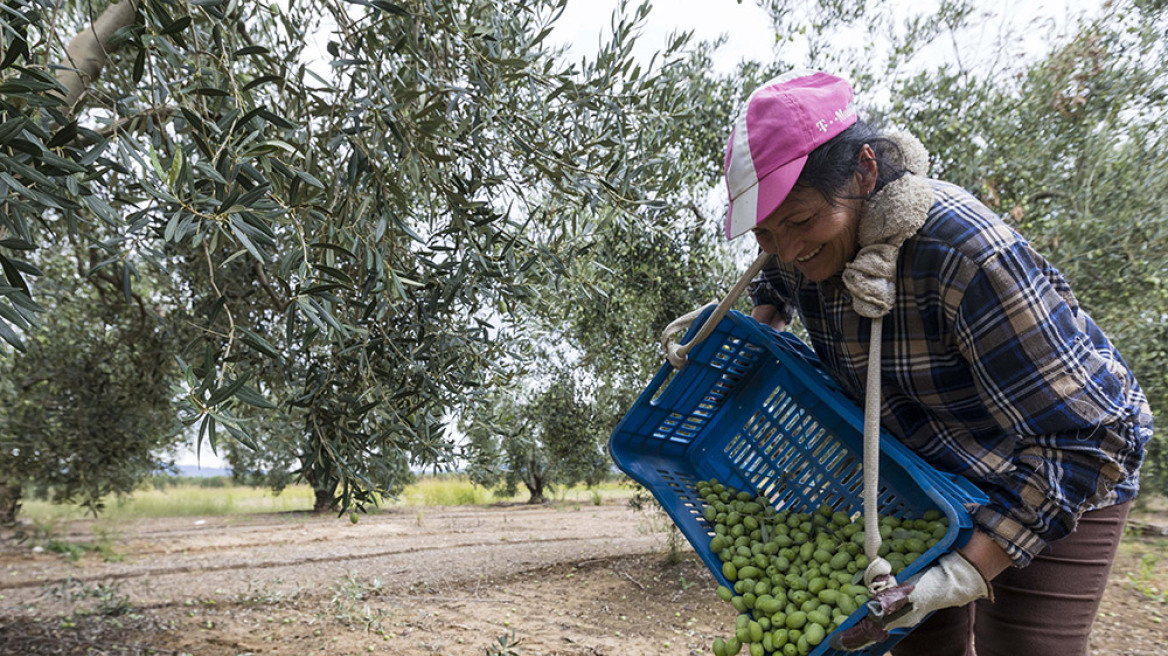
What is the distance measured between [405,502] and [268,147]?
54.8 ft

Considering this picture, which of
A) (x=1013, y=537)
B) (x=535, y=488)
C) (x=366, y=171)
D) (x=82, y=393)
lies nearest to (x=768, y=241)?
(x=1013, y=537)

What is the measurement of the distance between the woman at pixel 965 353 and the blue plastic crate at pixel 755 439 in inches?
5.2

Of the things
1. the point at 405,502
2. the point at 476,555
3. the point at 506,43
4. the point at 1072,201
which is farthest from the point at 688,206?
the point at 405,502

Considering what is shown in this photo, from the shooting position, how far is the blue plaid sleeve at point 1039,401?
143 cm

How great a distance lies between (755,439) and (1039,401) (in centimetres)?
93

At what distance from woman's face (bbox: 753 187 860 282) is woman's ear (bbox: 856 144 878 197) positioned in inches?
1.6

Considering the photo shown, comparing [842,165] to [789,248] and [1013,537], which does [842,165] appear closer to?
[789,248]

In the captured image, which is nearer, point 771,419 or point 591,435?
point 771,419

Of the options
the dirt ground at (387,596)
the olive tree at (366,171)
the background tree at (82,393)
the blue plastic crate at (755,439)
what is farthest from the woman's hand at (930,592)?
the background tree at (82,393)

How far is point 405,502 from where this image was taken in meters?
17.4

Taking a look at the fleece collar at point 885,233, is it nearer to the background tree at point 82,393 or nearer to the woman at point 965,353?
the woman at point 965,353

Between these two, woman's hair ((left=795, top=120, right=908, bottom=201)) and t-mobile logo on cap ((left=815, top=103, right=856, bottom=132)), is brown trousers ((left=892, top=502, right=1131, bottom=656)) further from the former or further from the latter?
t-mobile logo on cap ((left=815, top=103, right=856, bottom=132))

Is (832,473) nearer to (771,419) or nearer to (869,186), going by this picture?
(771,419)

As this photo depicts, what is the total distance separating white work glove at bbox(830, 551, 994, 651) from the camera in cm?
145
